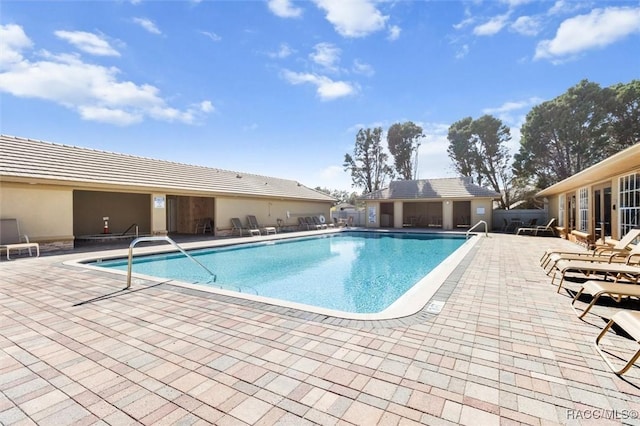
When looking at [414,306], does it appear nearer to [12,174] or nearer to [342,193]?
[12,174]

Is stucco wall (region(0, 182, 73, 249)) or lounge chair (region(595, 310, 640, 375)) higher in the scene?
stucco wall (region(0, 182, 73, 249))

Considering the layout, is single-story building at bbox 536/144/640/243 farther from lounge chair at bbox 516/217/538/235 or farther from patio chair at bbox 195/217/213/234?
patio chair at bbox 195/217/213/234

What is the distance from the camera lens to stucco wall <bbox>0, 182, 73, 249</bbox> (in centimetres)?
922

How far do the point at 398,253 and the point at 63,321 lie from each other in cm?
1029

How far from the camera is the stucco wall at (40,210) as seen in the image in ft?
30.2

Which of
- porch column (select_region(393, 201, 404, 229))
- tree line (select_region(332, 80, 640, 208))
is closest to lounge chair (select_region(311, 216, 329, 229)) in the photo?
porch column (select_region(393, 201, 404, 229))

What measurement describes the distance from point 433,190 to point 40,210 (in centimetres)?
2077

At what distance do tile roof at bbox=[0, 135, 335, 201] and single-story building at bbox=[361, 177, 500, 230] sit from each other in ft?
25.8

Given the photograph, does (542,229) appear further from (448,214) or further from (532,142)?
(532,142)

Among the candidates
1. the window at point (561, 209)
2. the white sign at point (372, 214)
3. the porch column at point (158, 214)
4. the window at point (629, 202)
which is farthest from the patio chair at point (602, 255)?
the white sign at point (372, 214)

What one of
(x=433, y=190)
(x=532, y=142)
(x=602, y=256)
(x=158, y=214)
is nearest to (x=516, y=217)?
(x=433, y=190)

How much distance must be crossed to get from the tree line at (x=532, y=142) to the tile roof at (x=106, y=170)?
60.8 ft

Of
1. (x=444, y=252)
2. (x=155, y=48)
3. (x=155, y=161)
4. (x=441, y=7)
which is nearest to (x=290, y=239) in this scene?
(x=444, y=252)

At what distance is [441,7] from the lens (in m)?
8.89
